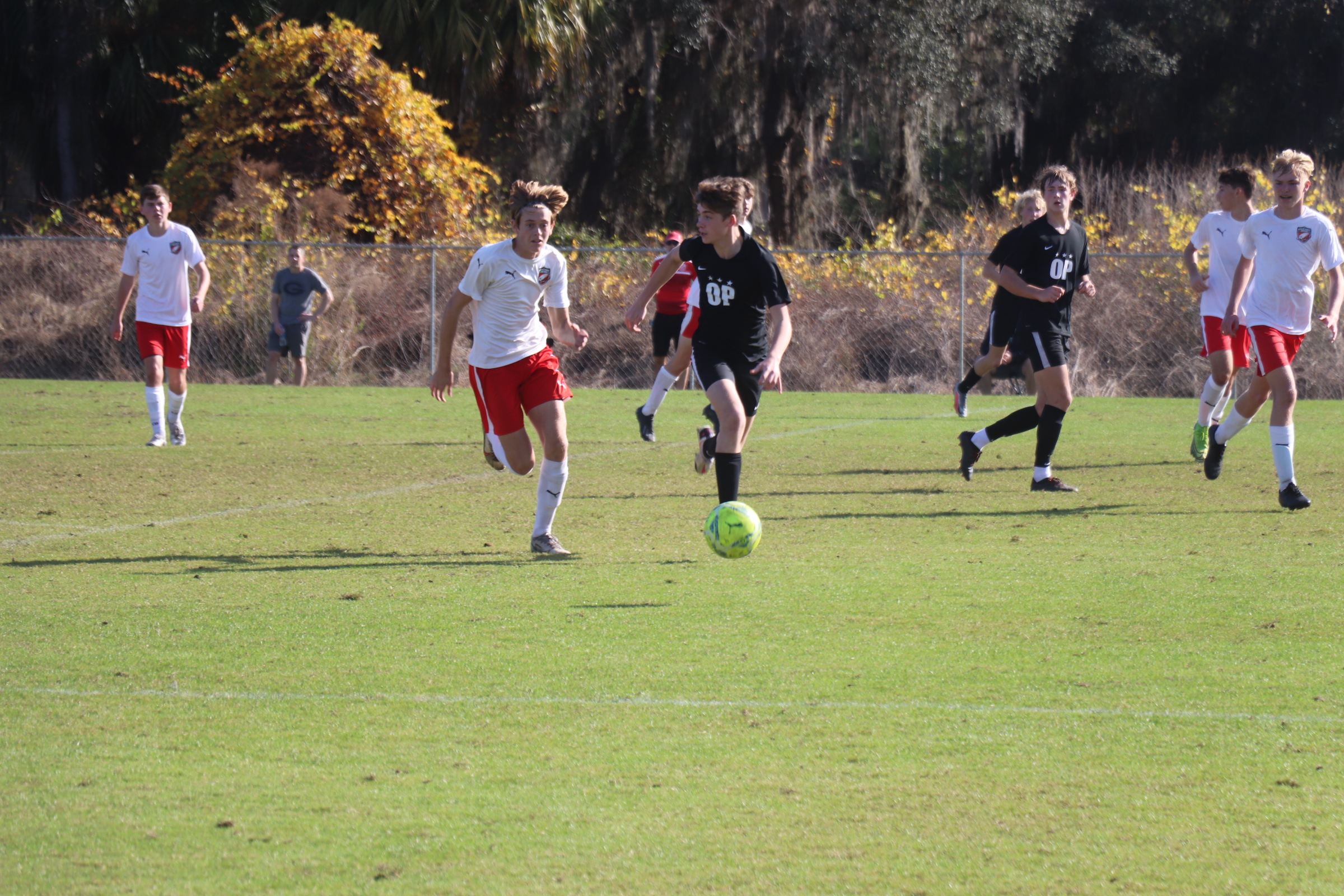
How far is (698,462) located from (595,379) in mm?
13890

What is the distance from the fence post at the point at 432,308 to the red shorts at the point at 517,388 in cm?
1397

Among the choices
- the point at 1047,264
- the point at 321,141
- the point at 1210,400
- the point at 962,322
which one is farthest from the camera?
the point at 321,141

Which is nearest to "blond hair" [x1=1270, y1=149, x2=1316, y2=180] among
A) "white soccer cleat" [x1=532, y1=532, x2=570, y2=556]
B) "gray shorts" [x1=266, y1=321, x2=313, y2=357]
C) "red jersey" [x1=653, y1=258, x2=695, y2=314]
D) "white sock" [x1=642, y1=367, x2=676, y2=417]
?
"white soccer cleat" [x1=532, y1=532, x2=570, y2=556]

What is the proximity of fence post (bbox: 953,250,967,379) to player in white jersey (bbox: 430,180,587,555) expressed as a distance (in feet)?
46.8

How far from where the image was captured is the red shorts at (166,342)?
1237cm

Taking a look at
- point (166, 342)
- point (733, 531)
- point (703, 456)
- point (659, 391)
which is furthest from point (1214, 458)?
point (166, 342)

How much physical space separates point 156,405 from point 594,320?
11563 millimetres

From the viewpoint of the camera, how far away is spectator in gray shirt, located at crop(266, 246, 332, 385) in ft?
67.4

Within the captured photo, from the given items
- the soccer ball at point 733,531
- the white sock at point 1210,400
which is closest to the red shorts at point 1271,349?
the white sock at point 1210,400

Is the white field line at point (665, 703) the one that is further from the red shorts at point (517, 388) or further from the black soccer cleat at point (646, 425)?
the black soccer cleat at point (646, 425)

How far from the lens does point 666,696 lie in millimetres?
4711

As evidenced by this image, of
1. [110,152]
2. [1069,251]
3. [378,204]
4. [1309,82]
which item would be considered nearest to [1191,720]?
[1069,251]

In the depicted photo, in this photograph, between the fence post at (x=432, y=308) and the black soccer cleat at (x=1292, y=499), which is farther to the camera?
the fence post at (x=432, y=308)

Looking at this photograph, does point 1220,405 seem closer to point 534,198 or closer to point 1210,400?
point 1210,400
